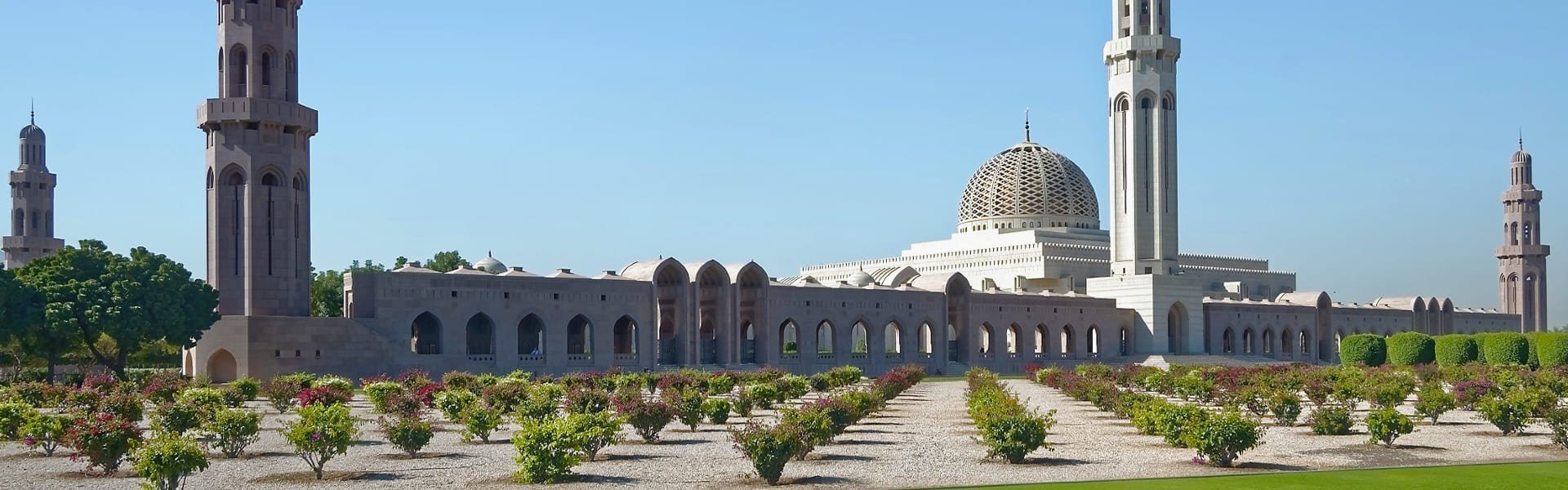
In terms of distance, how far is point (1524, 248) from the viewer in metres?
76.0

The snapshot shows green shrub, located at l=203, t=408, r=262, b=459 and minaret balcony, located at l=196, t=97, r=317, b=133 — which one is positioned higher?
minaret balcony, located at l=196, t=97, r=317, b=133

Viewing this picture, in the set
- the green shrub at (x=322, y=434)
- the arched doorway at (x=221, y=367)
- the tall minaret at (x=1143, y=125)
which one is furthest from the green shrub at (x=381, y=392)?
the tall minaret at (x=1143, y=125)

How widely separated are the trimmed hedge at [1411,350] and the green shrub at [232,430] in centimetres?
3991

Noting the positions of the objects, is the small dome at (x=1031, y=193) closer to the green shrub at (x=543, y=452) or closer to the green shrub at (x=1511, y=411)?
the green shrub at (x=1511, y=411)

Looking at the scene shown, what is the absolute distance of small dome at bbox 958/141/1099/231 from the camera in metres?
68.5

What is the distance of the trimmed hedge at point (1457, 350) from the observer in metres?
48.1

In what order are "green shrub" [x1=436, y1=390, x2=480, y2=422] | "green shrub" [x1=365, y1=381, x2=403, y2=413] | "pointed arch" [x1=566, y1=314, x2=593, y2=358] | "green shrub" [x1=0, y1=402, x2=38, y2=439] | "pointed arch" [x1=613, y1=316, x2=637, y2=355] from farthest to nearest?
"pointed arch" [x1=613, y1=316, x2=637, y2=355] → "pointed arch" [x1=566, y1=314, x2=593, y2=358] → "green shrub" [x1=365, y1=381, x2=403, y2=413] → "green shrub" [x1=436, y1=390, x2=480, y2=422] → "green shrub" [x1=0, y1=402, x2=38, y2=439]

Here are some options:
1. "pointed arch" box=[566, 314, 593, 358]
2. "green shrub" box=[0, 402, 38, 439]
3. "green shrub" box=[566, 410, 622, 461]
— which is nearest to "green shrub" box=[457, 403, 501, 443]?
"green shrub" box=[566, 410, 622, 461]

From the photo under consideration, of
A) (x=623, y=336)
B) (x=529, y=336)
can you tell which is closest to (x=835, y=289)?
(x=623, y=336)

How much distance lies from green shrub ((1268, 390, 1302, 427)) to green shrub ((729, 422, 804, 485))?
10041 millimetres

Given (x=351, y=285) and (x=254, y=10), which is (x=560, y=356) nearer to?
(x=351, y=285)

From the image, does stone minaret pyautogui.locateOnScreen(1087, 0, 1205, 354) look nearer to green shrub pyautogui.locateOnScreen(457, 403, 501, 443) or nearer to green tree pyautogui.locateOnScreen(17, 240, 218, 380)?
green tree pyautogui.locateOnScreen(17, 240, 218, 380)

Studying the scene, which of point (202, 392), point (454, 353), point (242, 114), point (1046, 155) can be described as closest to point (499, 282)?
point (454, 353)

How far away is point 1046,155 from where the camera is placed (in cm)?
6969
